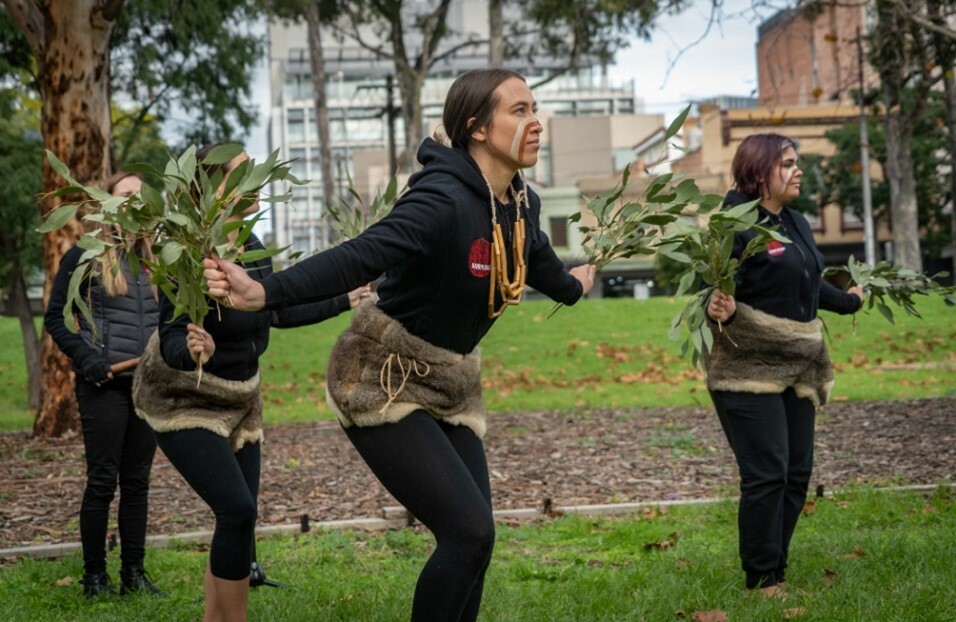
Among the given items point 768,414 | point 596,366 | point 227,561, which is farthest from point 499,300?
point 596,366

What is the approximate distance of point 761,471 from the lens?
19.0 feet

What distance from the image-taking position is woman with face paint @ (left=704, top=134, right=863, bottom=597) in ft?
19.1

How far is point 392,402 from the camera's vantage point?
165 inches

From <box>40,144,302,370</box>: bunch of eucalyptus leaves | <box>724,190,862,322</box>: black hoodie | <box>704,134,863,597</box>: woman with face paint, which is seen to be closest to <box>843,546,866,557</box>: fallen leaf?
<box>704,134,863,597</box>: woman with face paint

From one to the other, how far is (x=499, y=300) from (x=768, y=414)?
2.04 meters

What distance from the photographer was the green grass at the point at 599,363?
60.7 feet

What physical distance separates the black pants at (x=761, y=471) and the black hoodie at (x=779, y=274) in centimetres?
44

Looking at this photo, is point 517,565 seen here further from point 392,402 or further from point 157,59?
point 157,59

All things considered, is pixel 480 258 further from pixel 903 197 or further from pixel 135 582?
pixel 903 197

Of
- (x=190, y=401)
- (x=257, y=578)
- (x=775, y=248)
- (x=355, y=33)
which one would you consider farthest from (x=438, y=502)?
(x=355, y=33)

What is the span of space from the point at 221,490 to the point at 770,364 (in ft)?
8.49

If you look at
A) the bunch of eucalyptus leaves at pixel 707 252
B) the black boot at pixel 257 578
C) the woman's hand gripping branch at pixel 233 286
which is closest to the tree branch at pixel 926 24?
the bunch of eucalyptus leaves at pixel 707 252

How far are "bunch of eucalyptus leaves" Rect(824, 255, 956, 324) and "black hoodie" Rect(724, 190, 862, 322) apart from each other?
509 millimetres

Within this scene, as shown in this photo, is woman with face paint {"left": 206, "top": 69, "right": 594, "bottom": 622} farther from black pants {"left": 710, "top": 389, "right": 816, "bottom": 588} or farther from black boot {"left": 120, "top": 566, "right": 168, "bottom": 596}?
black boot {"left": 120, "top": 566, "right": 168, "bottom": 596}
